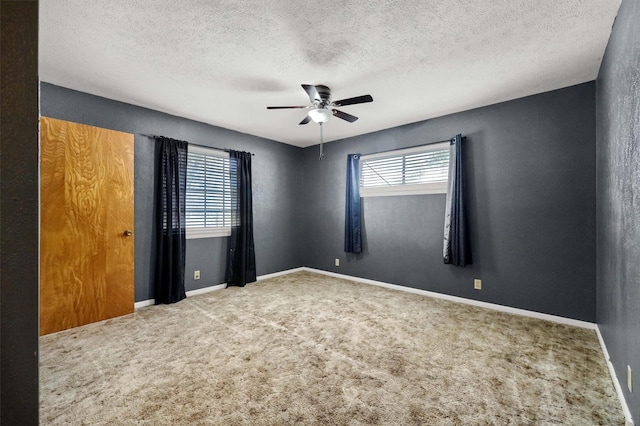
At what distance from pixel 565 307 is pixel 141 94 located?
5323mm

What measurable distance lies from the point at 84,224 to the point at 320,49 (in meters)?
3.05

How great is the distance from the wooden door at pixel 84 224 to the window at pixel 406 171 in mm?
3450

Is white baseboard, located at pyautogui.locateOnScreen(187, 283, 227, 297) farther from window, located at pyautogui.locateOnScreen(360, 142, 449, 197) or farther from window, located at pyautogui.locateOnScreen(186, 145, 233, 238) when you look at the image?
window, located at pyautogui.locateOnScreen(360, 142, 449, 197)

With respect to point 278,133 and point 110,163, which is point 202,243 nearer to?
point 110,163

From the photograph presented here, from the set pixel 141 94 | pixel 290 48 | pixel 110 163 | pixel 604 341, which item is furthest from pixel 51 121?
pixel 604 341

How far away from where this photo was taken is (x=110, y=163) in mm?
3318

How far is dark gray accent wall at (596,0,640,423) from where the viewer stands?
5.18ft

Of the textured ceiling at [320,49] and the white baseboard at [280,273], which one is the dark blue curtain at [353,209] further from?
the textured ceiling at [320,49]

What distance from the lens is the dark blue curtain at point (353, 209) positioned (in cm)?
496

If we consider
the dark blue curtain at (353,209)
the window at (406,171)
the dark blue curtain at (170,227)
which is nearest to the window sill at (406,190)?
the window at (406,171)

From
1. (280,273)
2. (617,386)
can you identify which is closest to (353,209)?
(280,273)

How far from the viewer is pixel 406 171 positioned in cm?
448

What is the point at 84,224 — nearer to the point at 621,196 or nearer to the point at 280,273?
the point at 280,273

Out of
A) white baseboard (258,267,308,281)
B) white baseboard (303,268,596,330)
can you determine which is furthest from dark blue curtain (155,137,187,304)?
white baseboard (303,268,596,330)
